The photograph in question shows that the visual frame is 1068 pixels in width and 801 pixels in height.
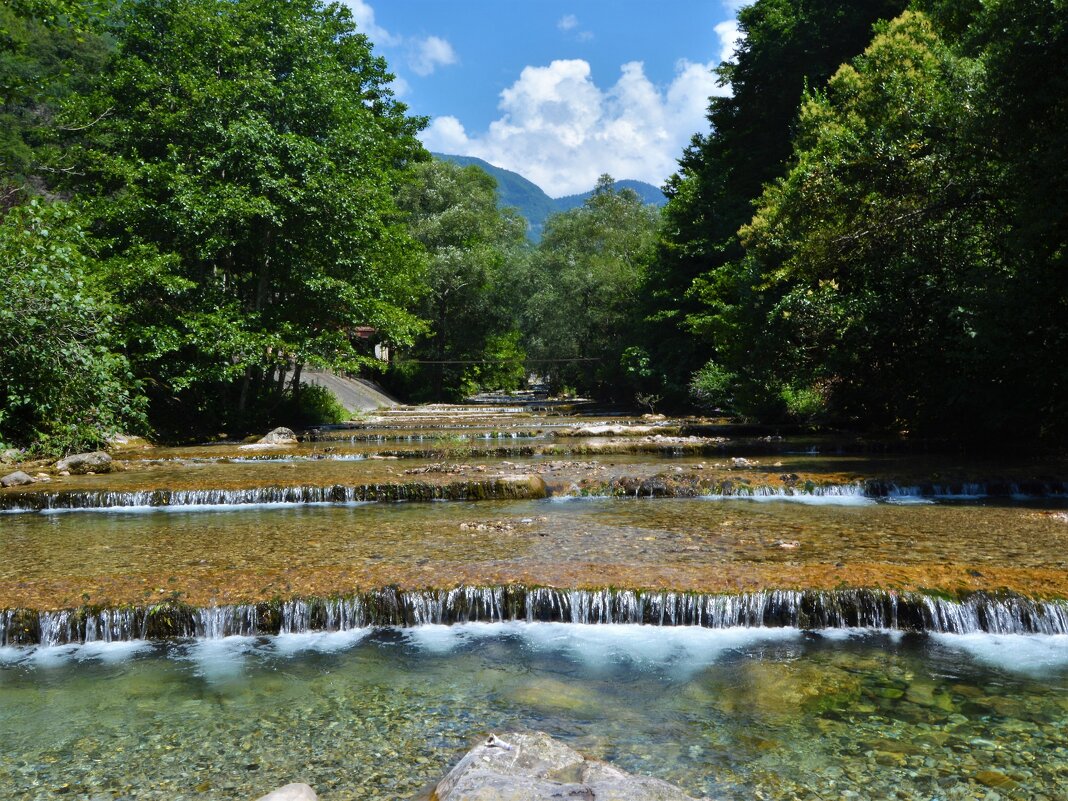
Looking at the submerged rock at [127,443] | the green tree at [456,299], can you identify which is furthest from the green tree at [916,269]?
the green tree at [456,299]

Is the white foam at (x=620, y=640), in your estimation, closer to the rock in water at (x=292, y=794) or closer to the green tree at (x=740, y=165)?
the rock in water at (x=292, y=794)

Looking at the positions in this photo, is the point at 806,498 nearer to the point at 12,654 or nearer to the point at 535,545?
the point at 535,545

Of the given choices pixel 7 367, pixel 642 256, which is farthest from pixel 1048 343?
pixel 642 256

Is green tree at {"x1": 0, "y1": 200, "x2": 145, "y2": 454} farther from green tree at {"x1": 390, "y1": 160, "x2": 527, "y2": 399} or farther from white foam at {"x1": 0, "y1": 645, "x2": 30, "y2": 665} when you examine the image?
green tree at {"x1": 390, "y1": 160, "x2": 527, "y2": 399}

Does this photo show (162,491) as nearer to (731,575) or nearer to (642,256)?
(731,575)

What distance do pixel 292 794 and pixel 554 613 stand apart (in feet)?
11.7

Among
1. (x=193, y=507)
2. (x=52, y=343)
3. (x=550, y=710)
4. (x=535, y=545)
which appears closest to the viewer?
(x=550, y=710)

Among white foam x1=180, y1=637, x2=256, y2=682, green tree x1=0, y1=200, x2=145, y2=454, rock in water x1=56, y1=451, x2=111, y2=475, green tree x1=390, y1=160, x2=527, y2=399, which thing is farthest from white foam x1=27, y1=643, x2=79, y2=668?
green tree x1=390, y1=160, x2=527, y2=399

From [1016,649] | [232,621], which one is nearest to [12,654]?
[232,621]

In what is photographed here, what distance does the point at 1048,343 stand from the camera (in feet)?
44.3

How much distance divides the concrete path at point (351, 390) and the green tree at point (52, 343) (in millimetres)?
13059

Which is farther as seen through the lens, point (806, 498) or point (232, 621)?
point (806, 498)

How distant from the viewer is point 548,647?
245 inches

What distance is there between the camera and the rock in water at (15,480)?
1343 cm
